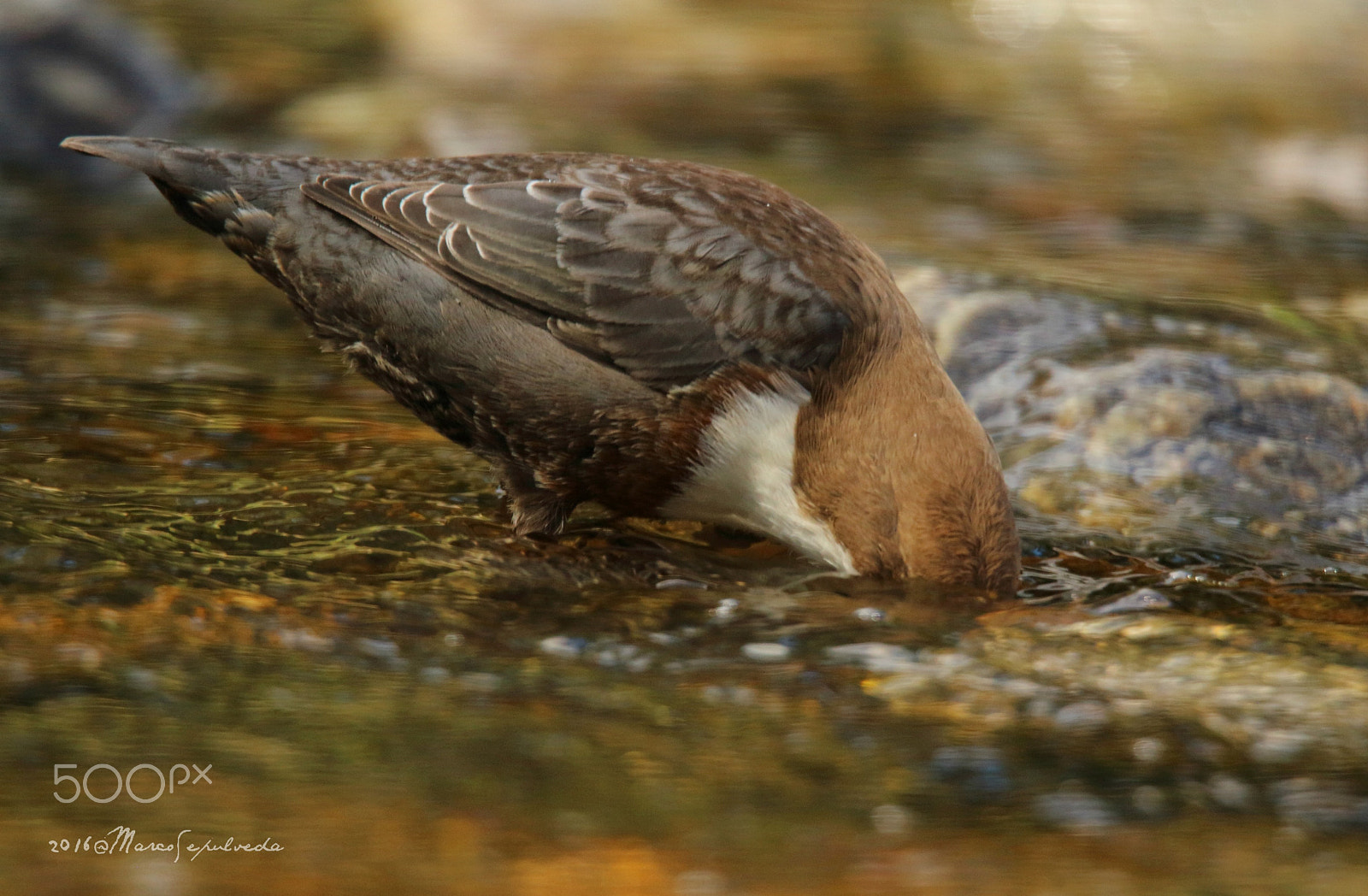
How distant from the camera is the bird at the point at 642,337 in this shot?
362 cm

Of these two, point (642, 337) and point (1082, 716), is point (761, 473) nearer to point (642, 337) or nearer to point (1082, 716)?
point (642, 337)

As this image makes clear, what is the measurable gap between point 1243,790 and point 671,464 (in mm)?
1669

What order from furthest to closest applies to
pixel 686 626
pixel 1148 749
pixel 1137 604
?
pixel 1137 604
pixel 686 626
pixel 1148 749

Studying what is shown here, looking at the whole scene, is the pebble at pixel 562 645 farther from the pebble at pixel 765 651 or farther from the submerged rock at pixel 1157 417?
the submerged rock at pixel 1157 417

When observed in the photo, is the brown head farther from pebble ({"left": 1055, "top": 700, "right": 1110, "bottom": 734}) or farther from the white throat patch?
pebble ({"left": 1055, "top": 700, "right": 1110, "bottom": 734})

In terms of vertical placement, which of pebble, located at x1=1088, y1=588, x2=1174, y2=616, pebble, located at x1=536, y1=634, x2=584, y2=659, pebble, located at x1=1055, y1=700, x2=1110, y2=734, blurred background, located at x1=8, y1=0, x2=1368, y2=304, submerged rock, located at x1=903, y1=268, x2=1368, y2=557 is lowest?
pebble, located at x1=1055, y1=700, x2=1110, y2=734

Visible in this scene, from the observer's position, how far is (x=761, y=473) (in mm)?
3797

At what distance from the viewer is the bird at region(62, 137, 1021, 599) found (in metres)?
3.62

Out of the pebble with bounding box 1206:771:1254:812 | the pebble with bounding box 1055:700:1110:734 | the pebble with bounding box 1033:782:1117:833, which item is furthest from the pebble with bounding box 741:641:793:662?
the pebble with bounding box 1206:771:1254:812

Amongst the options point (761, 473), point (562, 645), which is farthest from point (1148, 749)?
point (761, 473)

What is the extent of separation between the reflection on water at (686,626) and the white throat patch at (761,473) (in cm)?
10

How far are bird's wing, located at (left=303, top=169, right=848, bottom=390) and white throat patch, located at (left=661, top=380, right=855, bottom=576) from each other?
0.40ft

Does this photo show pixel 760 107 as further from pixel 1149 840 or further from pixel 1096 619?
pixel 1149 840

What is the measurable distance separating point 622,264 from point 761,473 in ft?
2.19
